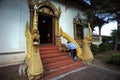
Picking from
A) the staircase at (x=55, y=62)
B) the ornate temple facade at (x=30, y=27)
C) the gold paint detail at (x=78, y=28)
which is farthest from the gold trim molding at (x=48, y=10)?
the gold paint detail at (x=78, y=28)

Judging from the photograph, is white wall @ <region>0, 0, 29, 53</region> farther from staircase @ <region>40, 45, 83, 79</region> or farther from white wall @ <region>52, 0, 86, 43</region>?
white wall @ <region>52, 0, 86, 43</region>

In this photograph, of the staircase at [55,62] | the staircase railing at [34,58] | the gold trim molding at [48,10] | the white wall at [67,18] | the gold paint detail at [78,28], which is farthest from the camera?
the gold paint detail at [78,28]

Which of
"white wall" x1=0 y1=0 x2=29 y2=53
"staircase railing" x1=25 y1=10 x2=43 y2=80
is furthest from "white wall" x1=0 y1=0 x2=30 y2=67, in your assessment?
"staircase railing" x1=25 y1=10 x2=43 y2=80

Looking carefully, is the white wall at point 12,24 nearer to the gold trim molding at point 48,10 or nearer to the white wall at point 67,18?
the gold trim molding at point 48,10

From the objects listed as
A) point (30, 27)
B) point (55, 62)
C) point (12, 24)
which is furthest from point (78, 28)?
point (12, 24)

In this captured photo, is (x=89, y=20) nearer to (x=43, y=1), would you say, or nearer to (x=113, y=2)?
(x=113, y=2)

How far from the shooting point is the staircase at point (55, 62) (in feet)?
22.0

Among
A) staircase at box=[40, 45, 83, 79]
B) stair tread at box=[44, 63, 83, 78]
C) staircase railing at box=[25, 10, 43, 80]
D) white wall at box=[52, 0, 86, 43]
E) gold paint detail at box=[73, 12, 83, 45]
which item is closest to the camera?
staircase railing at box=[25, 10, 43, 80]

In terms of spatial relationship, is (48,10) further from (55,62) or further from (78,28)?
(78,28)

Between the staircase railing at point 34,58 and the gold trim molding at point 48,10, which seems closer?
the staircase railing at point 34,58

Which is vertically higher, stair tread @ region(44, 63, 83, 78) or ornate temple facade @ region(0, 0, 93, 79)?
ornate temple facade @ region(0, 0, 93, 79)

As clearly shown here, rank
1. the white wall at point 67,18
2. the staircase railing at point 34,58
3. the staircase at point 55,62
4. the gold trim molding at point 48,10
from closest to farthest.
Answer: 1. the staircase railing at point 34,58
2. the staircase at point 55,62
3. the gold trim molding at point 48,10
4. the white wall at point 67,18

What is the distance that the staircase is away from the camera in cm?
672

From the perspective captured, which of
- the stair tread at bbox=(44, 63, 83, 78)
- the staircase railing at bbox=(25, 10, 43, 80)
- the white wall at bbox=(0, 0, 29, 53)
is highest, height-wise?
the white wall at bbox=(0, 0, 29, 53)
